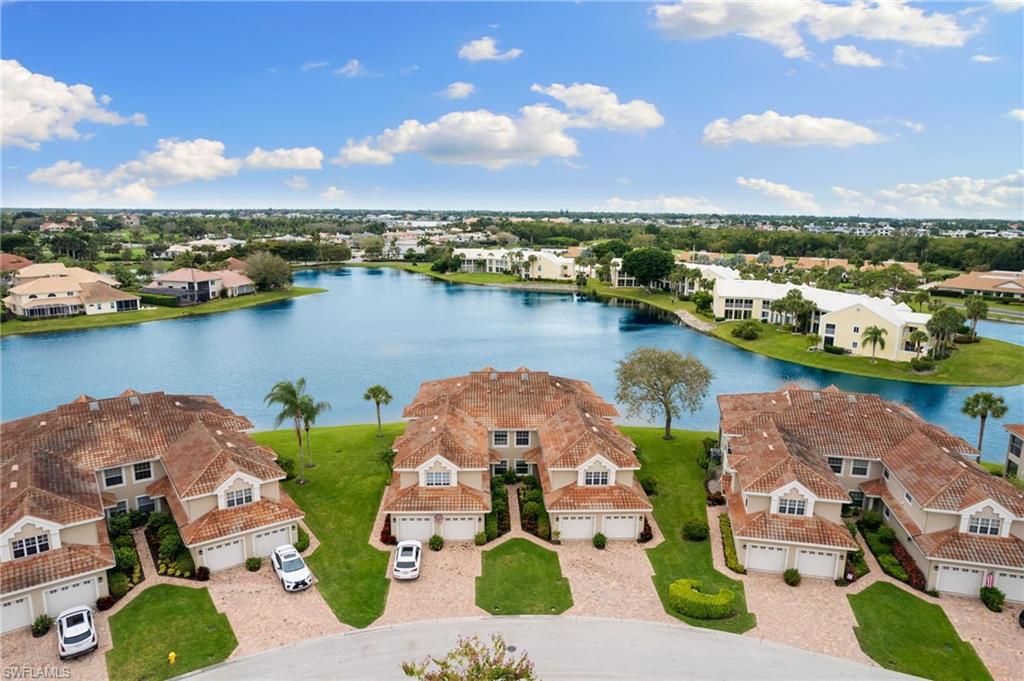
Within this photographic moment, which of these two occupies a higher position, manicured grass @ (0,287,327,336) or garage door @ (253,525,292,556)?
manicured grass @ (0,287,327,336)

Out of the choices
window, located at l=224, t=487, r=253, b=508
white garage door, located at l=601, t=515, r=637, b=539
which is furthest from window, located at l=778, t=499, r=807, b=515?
window, located at l=224, t=487, r=253, b=508

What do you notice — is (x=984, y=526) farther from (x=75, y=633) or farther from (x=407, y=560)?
(x=75, y=633)

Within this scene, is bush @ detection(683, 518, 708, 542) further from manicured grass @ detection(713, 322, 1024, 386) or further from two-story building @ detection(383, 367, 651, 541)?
manicured grass @ detection(713, 322, 1024, 386)

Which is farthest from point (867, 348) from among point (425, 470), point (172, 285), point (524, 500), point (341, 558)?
point (172, 285)

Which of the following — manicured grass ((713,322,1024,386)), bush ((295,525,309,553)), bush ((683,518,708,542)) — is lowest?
bush ((295,525,309,553))

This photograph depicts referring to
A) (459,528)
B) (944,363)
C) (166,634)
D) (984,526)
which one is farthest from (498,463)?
(944,363)

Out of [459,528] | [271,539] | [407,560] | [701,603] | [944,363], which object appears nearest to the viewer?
[701,603]
